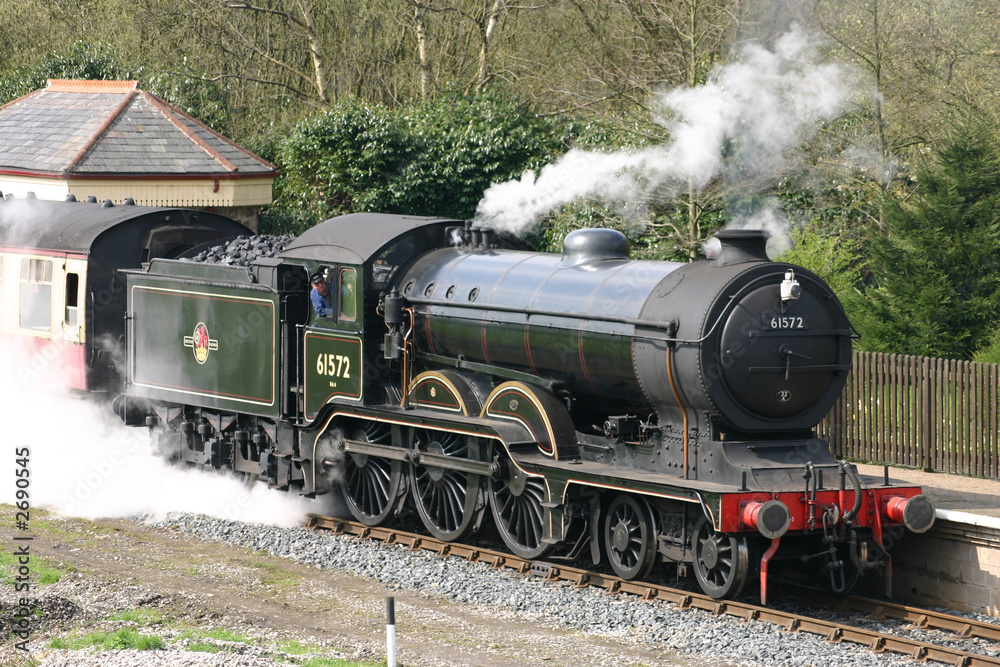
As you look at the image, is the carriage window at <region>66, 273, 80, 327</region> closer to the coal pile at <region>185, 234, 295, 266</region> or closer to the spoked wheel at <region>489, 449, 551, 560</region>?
the coal pile at <region>185, 234, 295, 266</region>

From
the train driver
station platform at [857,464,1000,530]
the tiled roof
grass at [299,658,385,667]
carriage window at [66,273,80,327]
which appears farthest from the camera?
the tiled roof

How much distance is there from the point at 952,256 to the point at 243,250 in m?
7.66

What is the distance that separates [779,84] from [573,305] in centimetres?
663

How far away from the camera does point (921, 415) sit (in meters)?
13.1

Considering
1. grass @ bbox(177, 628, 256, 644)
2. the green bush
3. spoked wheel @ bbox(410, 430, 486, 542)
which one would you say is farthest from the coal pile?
the green bush

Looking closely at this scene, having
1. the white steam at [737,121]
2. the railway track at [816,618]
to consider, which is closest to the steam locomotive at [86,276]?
the white steam at [737,121]

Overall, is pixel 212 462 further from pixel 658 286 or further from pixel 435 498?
pixel 658 286

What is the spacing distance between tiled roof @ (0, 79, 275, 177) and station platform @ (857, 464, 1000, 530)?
45.0 ft

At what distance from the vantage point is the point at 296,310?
12.4 metres

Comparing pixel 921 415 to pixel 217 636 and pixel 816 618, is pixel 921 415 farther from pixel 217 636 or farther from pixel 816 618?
pixel 217 636

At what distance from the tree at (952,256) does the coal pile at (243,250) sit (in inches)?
262

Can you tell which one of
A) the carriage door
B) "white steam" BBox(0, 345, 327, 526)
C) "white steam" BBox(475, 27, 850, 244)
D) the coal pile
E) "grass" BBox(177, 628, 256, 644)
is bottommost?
"grass" BBox(177, 628, 256, 644)

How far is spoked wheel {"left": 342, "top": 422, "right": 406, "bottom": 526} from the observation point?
1177cm

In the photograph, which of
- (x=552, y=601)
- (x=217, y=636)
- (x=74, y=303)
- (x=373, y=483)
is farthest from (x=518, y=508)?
(x=74, y=303)
